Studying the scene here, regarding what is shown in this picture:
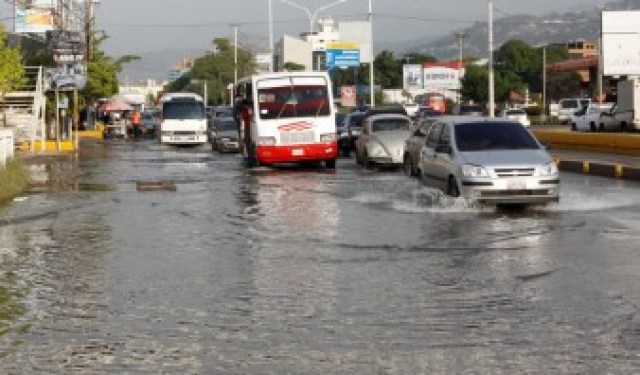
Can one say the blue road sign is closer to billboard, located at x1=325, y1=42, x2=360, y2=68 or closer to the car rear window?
billboard, located at x1=325, y1=42, x2=360, y2=68

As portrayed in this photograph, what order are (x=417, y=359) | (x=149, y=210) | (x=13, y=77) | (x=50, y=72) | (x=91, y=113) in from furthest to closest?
(x=91, y=113) → (x=50, y=72) → (x=13, y=77) → (x=149, y=210) → (x=417, y=359)

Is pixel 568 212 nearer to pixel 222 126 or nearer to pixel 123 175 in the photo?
pixel 123 175

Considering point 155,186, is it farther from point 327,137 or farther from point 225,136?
point 225,136

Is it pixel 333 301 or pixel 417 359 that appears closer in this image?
pixel 417 359

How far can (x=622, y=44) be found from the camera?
68500 mm

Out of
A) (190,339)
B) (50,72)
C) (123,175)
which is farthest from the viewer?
(50,72)

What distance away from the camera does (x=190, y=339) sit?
8.92 meters

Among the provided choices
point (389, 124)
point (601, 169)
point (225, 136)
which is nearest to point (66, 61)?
point (225, 136)

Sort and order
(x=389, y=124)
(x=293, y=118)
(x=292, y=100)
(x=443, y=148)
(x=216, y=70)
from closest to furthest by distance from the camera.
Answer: (x=443, y=148), (x=293, y=118), (x=292, y=100), (x=389, y=124), (x=216, y=70)

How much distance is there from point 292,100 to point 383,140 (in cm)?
280

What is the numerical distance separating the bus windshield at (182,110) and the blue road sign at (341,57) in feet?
167

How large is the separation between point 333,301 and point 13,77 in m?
35.7

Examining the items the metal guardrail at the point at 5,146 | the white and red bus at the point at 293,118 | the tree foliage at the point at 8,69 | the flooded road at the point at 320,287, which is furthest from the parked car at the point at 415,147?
the tree foliage at the point at 8,69

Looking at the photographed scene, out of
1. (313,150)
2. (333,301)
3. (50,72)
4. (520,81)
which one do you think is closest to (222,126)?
(50,72)
